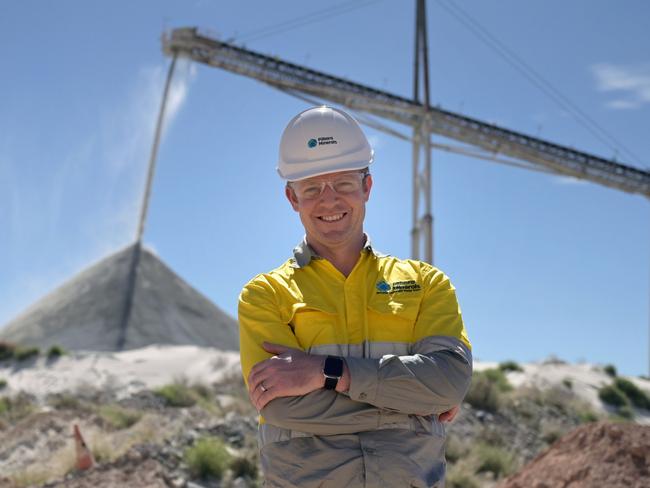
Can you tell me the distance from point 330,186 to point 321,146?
0.59 ft

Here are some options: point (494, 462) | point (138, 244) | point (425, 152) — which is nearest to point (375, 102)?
point (425, 152)

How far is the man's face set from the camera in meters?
3.29

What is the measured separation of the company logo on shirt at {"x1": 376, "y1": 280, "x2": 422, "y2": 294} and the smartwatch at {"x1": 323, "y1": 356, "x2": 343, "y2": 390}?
380mm

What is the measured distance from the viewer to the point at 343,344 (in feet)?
9.98

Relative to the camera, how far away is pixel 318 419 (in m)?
2.88

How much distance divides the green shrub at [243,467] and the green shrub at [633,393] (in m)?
13.5

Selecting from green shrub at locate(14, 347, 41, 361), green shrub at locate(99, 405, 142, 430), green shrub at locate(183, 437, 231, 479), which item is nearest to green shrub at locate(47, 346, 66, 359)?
green shrub at locate(14, 347, 41, 361)

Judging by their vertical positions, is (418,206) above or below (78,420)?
above

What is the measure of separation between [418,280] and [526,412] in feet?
43.0

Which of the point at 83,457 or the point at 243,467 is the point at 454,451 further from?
the point at 83,457

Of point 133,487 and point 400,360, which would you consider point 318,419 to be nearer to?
point 400,360

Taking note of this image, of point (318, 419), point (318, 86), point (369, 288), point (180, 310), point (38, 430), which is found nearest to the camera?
point (318, 419)

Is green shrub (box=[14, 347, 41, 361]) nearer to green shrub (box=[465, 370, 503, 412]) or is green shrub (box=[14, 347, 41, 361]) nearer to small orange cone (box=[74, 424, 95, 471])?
green shrub (box=[465, 370, 503, 412])

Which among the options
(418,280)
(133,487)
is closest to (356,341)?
(418,280)
